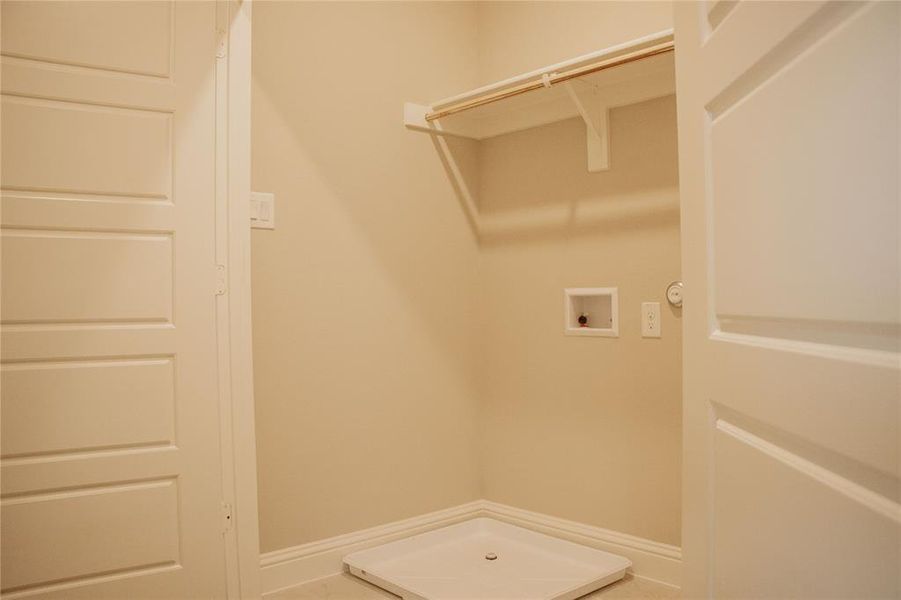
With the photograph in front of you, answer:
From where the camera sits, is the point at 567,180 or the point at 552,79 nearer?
the point at 552,79

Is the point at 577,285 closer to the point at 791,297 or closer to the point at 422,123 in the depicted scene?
the point at 422,123

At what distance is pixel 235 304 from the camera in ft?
6.78

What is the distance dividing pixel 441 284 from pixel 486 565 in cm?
110

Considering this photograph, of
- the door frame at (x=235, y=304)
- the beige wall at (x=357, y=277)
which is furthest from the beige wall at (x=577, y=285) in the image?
the door frame at (x=235, y=304)

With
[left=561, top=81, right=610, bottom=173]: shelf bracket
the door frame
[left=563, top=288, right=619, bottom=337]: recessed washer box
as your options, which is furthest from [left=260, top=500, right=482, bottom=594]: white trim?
[left=561, top=81, right=610, bottom=173]: shelf bracket

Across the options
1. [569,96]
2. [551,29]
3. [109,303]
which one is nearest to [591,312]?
[569,96]

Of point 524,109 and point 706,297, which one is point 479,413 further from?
point 706,297

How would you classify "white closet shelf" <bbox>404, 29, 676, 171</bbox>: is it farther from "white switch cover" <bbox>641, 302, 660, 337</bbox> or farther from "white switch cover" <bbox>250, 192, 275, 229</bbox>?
"white switch cover" <bbox>250, 192, 275, 229</bbox>

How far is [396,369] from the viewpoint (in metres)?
2.67

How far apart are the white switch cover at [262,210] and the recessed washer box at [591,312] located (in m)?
1.13

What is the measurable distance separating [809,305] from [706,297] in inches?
14.2

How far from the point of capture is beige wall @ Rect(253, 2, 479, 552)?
2363 mm

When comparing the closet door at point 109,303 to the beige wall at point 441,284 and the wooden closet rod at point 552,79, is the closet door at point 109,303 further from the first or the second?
the wooden closet rod at point 552,79

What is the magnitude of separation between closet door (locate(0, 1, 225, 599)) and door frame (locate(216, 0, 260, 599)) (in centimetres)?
3
